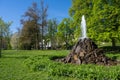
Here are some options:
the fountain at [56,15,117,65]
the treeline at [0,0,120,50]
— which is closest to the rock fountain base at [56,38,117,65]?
the fountain at [56,15,117,65]

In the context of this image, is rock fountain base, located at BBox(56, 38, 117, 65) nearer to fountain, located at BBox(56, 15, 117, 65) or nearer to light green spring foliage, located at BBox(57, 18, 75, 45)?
fountain, located at BBox(56, 15, 117, 65)

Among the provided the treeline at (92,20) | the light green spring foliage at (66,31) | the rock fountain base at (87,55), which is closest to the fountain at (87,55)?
the rock fountain base at (87,55)

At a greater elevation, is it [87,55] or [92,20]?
[92,20]

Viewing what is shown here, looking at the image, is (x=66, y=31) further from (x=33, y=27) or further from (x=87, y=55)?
(x=87, y=55)

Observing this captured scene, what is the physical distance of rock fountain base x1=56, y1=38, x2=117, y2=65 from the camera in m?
16.6

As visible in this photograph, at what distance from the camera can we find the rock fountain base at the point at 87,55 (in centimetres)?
1656

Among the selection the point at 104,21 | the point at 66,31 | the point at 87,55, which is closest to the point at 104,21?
the point at 104,21

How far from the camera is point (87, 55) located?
674 inches

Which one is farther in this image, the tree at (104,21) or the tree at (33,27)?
the tree at (33,27)

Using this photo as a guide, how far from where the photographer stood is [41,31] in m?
53.8

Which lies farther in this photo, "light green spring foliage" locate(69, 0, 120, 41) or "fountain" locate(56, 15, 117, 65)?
"light green spring foliage" locate(69, 0, 120, 41)

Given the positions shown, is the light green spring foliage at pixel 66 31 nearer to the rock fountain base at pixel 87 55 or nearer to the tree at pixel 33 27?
the tree at pixel 33 27

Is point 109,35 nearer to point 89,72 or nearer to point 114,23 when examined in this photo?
point 114,23

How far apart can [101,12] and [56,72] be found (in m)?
20.3
